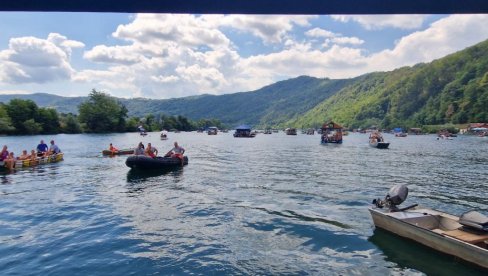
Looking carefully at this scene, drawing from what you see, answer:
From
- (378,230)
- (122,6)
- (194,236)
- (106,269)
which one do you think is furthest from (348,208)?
(122,6)

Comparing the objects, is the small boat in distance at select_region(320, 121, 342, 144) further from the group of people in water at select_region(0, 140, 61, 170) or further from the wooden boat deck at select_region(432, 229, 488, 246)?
the wooden boat deck at select_region(432, 229, 488, 246)

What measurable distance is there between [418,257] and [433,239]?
2.67 feet

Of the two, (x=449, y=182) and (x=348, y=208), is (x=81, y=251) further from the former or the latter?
(x=449, y=182)

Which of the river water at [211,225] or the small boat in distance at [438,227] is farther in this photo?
the river water at [211,225]

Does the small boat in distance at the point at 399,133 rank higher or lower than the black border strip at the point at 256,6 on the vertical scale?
lower

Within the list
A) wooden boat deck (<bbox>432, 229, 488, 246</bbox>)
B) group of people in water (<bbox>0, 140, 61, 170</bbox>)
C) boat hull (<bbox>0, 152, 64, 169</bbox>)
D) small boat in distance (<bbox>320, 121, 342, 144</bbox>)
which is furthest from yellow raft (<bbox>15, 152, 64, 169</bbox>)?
small boat in distance (<bbox>320, 121, 342, 144</bbox>)

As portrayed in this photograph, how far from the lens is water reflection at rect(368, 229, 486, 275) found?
10.6 meters

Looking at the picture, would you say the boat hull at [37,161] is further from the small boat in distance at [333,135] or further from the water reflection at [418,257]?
the small boat in distance at [333,135]

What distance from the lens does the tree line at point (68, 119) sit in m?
107

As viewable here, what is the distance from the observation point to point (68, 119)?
421 feet

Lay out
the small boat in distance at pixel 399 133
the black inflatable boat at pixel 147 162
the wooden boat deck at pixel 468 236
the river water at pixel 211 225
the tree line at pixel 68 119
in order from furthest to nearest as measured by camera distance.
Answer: the small boat in distance at pixel 399 133 < the tree line at pixel 68 119 < the black inflatable boat at pixel 147 162 < the river water at pixel 211 225 < the wooden boat deck at pixel 468 236

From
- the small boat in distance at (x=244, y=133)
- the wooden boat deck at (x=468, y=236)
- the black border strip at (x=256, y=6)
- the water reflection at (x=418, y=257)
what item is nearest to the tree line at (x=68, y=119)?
the small boat in distance at (x=244, y=133)

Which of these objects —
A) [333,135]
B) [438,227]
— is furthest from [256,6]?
[333,135]

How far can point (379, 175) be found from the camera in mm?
30344
